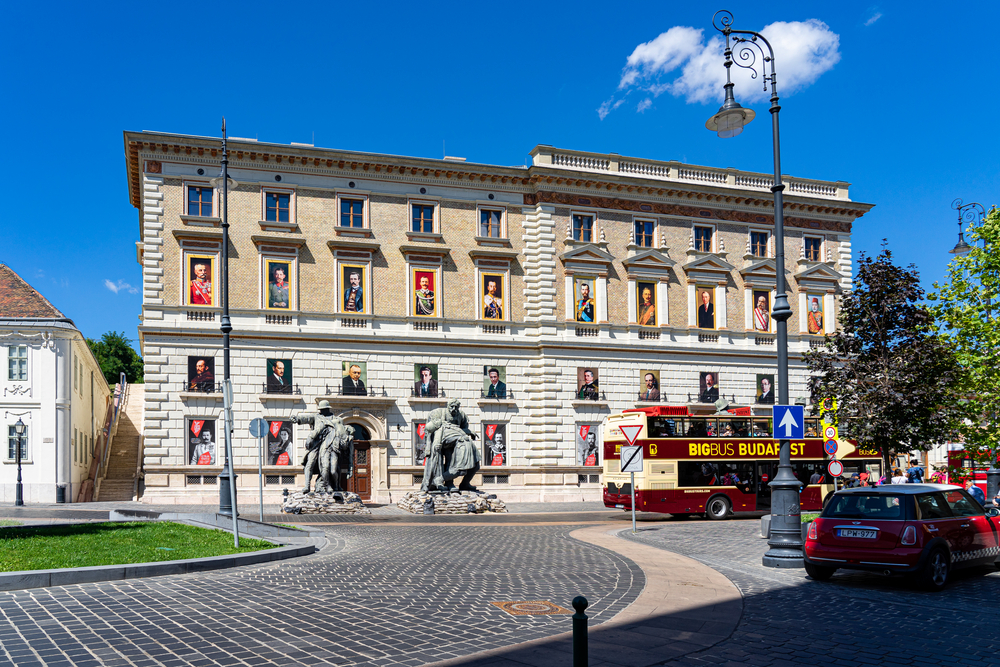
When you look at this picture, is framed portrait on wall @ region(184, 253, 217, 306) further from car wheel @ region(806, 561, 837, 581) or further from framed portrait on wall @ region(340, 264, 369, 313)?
car wheel @ region(806, 561, 837, 581)

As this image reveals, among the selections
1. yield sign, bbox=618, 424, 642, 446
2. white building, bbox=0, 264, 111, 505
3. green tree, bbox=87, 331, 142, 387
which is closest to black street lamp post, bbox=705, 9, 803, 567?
yield sign, bbox=618, 424, 642, 446

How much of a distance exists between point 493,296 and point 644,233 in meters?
8.74

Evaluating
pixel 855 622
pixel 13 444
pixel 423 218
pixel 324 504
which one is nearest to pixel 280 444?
pixel 324 504

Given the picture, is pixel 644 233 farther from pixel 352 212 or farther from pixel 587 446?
pixel 352 212

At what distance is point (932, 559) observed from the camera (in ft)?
38.3

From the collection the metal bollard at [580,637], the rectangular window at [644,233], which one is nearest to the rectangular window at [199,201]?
the rectangular window at [644,233]

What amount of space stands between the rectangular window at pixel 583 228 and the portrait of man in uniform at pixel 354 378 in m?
12.4

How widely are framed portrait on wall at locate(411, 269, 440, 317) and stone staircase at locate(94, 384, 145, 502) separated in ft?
53.0

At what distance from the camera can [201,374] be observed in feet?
115

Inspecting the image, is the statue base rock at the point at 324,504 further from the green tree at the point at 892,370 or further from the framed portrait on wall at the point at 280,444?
the green tree at the point at 892,370

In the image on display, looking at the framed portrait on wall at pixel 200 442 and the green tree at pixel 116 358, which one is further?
the green tree at pixel 116 358

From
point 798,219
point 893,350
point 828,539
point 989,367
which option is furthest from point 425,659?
point 798,219

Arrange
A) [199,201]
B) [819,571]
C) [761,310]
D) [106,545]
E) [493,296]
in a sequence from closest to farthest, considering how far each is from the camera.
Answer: [819,571] → [106,545] → [199,201] → [493,296] → [761,310]

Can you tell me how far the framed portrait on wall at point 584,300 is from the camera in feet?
134
